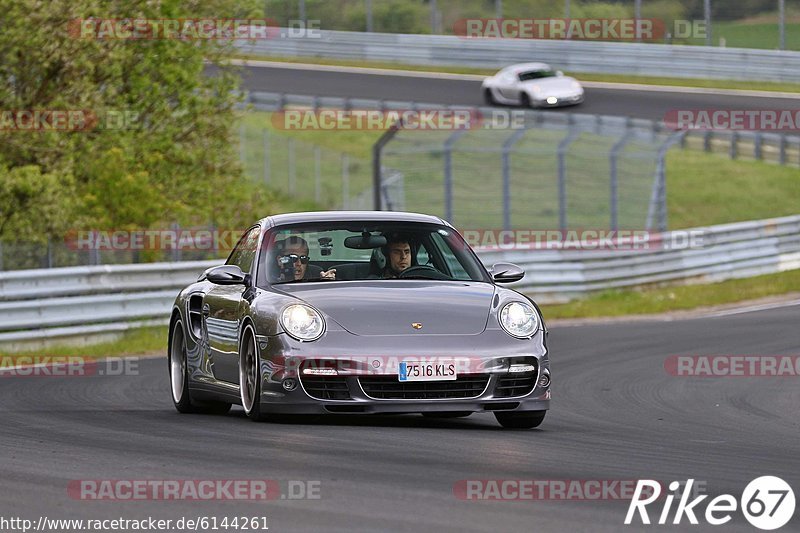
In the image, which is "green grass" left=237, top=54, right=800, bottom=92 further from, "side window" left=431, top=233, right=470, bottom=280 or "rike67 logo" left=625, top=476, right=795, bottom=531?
"rike67 logo" left=625, top=476, right=795, bottom=531

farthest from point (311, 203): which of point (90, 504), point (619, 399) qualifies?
point (90, 504)

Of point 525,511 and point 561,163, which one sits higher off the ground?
point 525,511

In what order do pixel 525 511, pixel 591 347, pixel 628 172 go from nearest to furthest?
pixel 525 511
pixel 591 347
pixel 628 172

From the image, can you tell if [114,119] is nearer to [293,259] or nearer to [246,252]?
[246,252]

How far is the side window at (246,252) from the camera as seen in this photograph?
11.0 m

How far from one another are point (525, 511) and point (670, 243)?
67.4 ft

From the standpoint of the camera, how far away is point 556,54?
164 ft

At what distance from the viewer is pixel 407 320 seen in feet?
31.9

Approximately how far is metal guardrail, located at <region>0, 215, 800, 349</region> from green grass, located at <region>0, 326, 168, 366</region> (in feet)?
0.39

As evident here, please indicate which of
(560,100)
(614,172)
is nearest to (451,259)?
(614,172)

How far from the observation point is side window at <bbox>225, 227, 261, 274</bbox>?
11.0 m

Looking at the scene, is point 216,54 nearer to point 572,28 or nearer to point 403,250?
point 403,250
